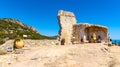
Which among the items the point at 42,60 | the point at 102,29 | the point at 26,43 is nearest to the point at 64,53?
the point at 42,60

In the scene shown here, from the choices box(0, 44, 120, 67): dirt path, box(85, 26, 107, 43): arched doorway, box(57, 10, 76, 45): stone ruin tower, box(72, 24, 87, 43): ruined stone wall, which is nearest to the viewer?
box(0, 44, 120, 67): dirt path

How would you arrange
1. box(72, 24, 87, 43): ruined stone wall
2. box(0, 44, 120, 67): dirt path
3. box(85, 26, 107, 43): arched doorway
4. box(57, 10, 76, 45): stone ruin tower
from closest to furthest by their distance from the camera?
box(0, 44, 120, 67): dirt path → box(57, 10, 76, 45): stone ruin tower → box(72, 24, 87, 43): ruined stone wall → box(85, 26, 107, 43): arched doorway

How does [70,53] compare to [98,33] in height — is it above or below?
below

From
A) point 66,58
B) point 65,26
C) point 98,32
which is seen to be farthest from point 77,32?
point 66,58

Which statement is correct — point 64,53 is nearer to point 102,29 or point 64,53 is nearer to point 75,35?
point 75,35

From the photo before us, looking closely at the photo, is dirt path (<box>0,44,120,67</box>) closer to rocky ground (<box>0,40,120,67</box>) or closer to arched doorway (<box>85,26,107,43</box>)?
rocky ground (<box>0,40,120,67</box>)

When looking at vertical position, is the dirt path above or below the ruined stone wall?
below

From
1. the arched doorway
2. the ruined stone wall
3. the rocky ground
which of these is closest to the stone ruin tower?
the ruined stone wall

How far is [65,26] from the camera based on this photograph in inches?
1200

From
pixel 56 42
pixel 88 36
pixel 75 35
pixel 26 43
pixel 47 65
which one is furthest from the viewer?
pixel 88 36

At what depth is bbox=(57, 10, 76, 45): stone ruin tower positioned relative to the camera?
3012 centimetres

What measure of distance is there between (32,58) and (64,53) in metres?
2.04

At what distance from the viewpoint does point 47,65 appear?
14891mm

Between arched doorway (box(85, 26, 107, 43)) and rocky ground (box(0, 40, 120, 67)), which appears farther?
arched doorway (box(85, 26, 107, 43))
